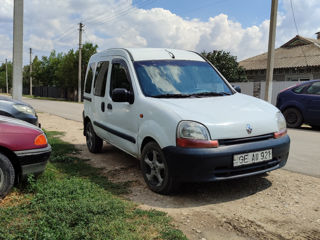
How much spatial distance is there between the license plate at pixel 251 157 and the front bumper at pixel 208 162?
0.05m

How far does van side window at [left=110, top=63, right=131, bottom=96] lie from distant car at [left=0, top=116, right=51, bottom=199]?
4.73 feet

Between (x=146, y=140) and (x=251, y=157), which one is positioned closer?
(x=251, y=157)

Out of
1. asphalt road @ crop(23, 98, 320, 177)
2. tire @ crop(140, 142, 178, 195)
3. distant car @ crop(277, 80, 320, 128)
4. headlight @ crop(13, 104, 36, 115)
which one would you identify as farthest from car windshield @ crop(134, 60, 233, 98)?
distant car @ crop(277, 80, 320, 128)

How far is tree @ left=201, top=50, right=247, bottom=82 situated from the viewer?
25.5 m

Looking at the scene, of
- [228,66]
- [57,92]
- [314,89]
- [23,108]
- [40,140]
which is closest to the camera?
[40,140]

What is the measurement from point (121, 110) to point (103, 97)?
3.08 ft

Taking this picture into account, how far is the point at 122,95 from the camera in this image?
432 cm

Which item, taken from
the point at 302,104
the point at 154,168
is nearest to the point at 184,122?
the point at 154,168

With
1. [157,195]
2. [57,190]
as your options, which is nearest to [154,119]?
[157,195]

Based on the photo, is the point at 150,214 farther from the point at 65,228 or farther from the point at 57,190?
the point at 57,190

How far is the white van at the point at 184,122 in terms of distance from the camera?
3457 millimetres

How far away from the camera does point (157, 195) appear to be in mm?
3873

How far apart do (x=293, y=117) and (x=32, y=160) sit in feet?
29.3

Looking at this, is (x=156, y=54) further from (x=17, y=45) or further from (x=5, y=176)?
(x=17, y=45)
